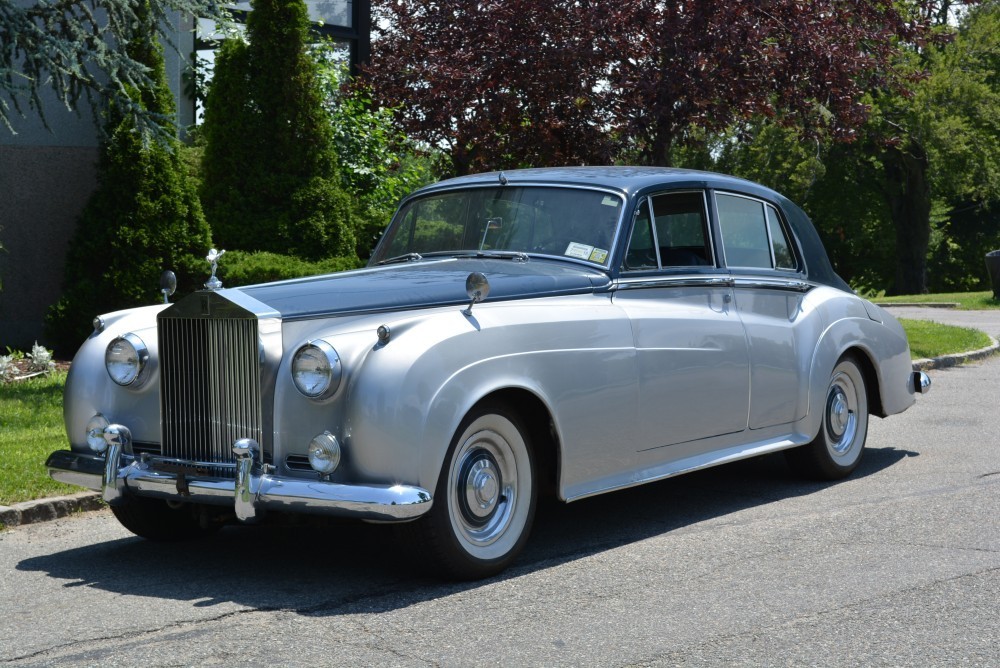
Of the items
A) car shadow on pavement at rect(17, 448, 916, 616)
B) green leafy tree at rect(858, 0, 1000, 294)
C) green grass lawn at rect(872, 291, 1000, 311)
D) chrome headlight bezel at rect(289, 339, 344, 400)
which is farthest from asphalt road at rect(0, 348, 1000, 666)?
green leafy tree at rect(858, 0, 1000, 294)

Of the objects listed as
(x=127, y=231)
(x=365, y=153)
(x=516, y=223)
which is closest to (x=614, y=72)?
(x=365, y=153)

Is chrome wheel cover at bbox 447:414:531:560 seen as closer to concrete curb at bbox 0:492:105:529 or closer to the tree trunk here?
concrete curb at bbox 0:492:105:529

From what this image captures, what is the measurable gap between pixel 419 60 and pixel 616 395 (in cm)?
900

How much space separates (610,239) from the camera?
6375 mm

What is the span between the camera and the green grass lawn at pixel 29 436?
272 inches

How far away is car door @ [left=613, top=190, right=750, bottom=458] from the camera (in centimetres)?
619

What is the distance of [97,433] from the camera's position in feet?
18.5

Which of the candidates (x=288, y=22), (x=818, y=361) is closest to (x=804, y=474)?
(x=818, y=361)

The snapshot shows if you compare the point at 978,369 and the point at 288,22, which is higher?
the point at 288,22

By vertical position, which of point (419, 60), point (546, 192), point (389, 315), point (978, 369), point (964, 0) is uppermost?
point (964, 0)

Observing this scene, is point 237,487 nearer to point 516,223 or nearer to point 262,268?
point 516,223

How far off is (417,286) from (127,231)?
8360 mm

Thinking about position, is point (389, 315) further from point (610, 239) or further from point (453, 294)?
point (610, 239)

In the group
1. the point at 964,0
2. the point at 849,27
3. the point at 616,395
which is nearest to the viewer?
the point at 616,395
